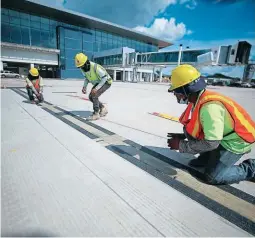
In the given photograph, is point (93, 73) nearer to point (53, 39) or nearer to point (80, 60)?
point (80, 60)

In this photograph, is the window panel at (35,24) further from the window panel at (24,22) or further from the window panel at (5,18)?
the window panel at (5,18)

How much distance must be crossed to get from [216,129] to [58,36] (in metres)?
39.2

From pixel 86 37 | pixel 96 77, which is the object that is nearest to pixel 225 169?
pixel 96 77

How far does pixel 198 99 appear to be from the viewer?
68.1 inches

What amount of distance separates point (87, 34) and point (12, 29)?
539 inches

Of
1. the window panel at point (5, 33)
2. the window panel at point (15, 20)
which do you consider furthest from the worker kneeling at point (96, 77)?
the window panel at point (15, 20)

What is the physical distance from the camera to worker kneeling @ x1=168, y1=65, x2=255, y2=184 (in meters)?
1.53

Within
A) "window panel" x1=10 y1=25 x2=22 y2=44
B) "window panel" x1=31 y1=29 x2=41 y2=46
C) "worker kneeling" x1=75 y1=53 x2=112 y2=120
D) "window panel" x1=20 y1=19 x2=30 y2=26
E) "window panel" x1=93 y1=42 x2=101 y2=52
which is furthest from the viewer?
"window panel" x1=93 y1=42 x2=101 y2=52

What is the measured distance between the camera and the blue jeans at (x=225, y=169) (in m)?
1.68

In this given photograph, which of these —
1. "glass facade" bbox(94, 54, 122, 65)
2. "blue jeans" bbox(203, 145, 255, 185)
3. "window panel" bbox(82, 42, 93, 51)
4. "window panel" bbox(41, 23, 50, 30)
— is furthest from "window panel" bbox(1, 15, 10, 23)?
"blue jeans" bbox(203, 145, 255, 185)

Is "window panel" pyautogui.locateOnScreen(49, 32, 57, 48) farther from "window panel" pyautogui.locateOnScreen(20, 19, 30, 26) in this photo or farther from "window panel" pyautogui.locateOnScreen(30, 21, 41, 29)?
"window panel" pyautogui.locateOnScreen(20, 19, 30, 26)

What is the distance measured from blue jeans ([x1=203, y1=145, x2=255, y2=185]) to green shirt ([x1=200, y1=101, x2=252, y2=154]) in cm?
9

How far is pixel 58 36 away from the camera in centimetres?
3422

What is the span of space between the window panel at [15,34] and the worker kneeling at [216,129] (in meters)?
36.9
